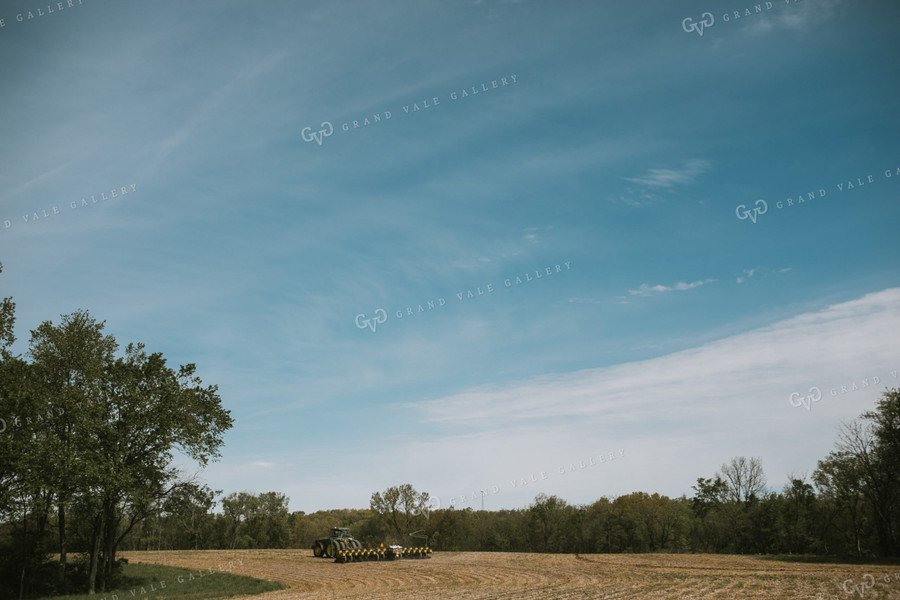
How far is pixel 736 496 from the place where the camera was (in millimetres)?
79688

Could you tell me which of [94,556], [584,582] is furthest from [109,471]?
[584,582]

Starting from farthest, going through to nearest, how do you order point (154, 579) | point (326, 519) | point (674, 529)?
1. point (326, 519)
2. point (674, 529)
3. point (154, 579)

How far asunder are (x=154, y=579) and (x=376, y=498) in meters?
55.6

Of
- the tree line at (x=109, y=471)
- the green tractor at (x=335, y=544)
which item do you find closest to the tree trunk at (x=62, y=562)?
the tree line at (x=109, y=471)

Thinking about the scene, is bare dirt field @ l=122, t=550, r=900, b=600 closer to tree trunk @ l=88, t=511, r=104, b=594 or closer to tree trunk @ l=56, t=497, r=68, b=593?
tree trunk @ l=88, t=511, r=104, b=594

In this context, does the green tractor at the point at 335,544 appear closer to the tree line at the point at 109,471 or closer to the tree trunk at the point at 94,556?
the tree line at the point at 109,471

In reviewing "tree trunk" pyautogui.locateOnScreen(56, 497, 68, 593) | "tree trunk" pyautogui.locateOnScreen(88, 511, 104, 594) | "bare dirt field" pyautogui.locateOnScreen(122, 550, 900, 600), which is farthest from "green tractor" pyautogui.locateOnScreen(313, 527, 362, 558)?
"tree trunk" pyautogui.locateOnScreen(56, 497, 68, 593)

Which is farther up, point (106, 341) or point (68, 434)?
point (106, 341)

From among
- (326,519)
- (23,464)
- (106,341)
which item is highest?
(106,341)

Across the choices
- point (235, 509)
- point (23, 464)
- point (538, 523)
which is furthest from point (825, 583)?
point (235, 509)

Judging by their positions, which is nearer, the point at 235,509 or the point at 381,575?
the point at 381,575

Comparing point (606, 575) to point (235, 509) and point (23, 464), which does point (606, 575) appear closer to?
point (23, 464)

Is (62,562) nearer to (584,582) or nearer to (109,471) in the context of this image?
Answer: (109,471)

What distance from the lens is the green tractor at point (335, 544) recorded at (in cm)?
5806
